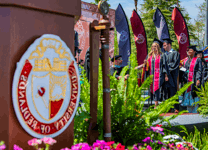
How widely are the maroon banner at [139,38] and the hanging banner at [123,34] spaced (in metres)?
0.82

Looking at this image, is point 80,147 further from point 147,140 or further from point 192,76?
point 192,76

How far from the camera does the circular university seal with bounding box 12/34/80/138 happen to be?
1523 millimetres

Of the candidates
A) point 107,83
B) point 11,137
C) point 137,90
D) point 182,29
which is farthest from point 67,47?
point 182,29

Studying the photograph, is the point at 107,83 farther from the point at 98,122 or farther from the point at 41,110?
the point at 41,110

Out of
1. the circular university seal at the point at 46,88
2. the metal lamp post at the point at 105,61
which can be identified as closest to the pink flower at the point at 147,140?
the metal lamp post at the point at 105,61

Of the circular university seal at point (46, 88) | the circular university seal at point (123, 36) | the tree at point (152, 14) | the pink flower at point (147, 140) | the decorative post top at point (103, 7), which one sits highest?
the tree at point (152, 14)

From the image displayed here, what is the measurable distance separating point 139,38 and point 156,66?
26.0 ft

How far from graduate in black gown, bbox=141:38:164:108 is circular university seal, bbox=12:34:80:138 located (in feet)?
14.9

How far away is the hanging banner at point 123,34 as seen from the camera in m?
12.9

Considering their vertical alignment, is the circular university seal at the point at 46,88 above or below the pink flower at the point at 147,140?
above

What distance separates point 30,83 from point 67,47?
0.35 meters

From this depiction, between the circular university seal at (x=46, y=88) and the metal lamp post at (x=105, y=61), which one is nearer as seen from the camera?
the circular university seal at (x=46, y=88)

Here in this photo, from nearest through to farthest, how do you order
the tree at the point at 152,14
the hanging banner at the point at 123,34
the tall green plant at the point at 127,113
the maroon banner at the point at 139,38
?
the tall green plant at the point at 127,113 < the hanging banner at the point at 123,34 < the maroon banner at the point at 139,38 < the tree at the point at 152,14

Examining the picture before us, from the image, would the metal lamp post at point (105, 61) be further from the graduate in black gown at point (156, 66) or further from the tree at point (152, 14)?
the tree at point (152, 14)
